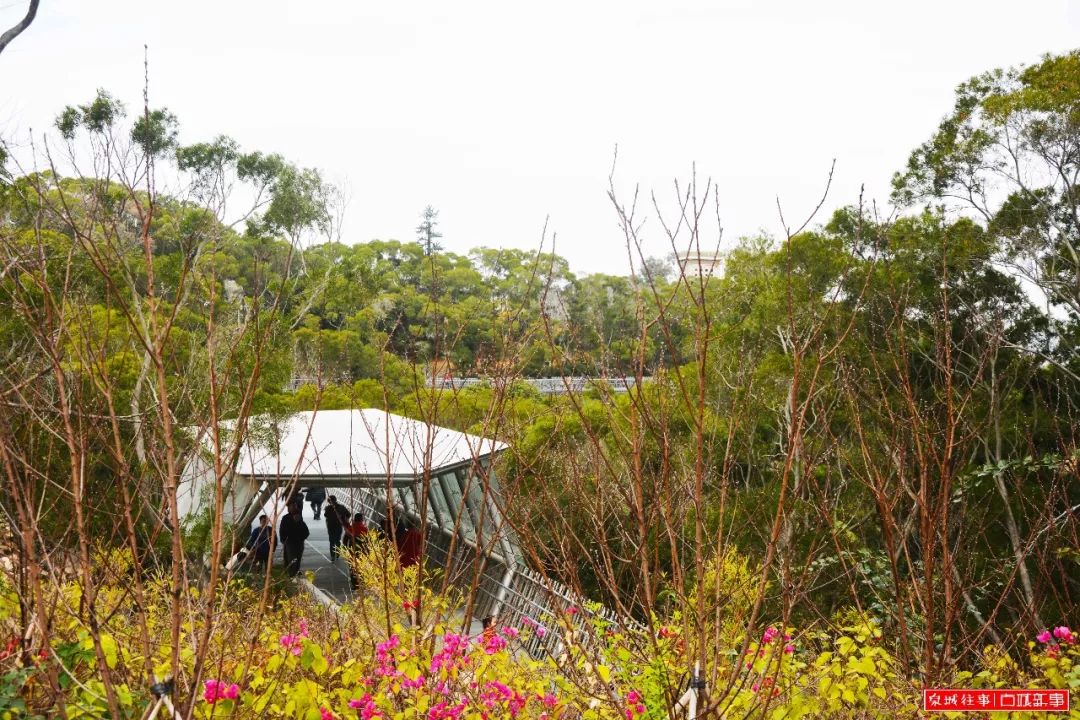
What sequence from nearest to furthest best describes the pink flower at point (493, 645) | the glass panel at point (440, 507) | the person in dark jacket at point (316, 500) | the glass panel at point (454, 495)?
the pink flower at point (493, 645) < the glass panel at point (440, 507) < the glass panel at point (454, 495) < the person in dark jacket at point (316, 500)

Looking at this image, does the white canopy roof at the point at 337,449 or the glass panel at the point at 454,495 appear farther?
the glass panel at the point at 454,495

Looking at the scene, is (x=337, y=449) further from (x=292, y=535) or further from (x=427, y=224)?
(x=427, y=224)

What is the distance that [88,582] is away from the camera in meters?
2.04

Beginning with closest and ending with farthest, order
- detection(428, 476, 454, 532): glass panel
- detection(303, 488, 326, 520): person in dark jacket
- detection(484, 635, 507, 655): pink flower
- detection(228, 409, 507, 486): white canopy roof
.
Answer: detection(484, 635, 507, 655): pink flower < detection(228, 409, 507, 486): white canopy roof < detection(428, 476, 454, 532): glass panel < detection(303, 488, 326, 520): person in dark jacket

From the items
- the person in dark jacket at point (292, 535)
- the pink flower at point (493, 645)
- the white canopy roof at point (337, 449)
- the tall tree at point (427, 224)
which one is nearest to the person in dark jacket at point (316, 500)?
the white canopy roof at point (337, 449)

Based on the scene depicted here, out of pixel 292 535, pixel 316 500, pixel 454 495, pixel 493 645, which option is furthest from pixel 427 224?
pixel 493 645

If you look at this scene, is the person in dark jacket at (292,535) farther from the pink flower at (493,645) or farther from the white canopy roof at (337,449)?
the pink flower at (493,645)

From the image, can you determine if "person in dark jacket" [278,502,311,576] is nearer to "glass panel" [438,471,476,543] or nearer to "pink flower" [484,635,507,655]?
"glass panel" [438,471,476,543]

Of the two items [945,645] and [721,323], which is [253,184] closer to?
[721,323]

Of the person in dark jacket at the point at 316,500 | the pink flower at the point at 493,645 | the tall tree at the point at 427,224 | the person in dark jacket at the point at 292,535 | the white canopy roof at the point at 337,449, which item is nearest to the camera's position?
the pink flower at the point at 493,645

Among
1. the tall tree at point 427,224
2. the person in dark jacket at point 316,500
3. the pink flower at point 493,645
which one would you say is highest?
the tall tree at point 427,224

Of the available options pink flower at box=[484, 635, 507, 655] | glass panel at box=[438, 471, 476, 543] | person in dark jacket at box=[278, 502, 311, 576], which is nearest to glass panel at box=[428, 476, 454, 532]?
glass panel at box=[438, 471, 476, 543]

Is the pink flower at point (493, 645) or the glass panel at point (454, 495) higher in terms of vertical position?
the pink flower at point (493, 645)

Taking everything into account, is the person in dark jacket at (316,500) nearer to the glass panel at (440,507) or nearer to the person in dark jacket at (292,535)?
the glass panel at (440,507)
